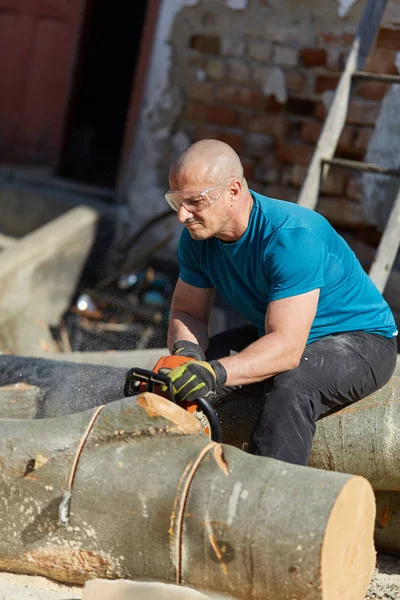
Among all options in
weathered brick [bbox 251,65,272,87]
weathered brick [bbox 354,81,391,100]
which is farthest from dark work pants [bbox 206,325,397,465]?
weathered brick [bbox 251,65,272,87]

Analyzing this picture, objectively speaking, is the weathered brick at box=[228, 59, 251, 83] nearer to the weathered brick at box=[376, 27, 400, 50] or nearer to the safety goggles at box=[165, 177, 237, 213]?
the weathered brick at box=[376, 27, 400, 50]

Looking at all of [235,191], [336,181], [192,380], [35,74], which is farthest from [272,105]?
[192,380]

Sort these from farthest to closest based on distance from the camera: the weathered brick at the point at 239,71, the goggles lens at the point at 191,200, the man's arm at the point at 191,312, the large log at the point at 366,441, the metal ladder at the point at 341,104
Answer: the weathered brick at the point at 239,71, the metal ladder at the point at 341,104, the man's arm at the point at 191,312, the large log at the point at 366,441, the goggles lens at the point at 191,200

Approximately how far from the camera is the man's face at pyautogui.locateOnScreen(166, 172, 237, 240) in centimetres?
266

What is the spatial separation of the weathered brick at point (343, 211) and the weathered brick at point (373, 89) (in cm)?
65

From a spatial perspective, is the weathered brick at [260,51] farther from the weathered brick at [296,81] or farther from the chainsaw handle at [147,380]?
the chainsaw handle at [147,380]

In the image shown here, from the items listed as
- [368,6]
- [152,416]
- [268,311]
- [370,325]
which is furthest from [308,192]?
[152,416]

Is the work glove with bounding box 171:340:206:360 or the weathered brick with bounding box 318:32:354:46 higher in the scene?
the weathered brick with bounding box 318:32:354:46

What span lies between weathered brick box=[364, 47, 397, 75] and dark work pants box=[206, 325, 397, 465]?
2556 millimetres

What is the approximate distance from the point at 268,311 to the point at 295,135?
3219 mm

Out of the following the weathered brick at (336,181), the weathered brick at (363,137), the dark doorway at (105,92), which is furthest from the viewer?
the dark doorway at (105,92)

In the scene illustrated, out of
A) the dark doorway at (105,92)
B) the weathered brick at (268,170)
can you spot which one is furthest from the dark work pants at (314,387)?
the dark doorway at (105,92)

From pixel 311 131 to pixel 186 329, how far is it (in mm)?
2839

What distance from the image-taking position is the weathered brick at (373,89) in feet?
16.4
